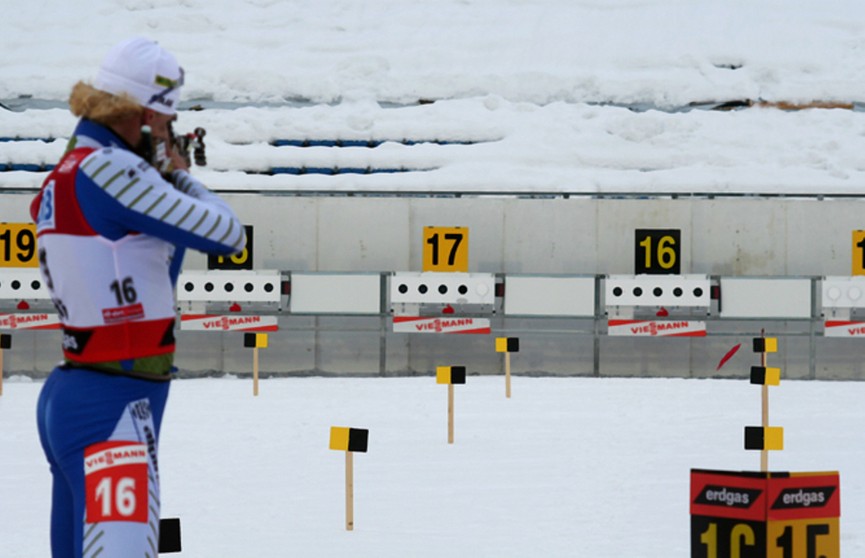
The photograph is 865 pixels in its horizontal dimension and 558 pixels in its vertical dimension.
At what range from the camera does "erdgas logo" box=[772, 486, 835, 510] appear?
14.4ft

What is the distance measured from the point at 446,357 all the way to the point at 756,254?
4469 mm

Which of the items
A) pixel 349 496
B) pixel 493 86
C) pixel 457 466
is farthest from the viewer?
pixel 493 86

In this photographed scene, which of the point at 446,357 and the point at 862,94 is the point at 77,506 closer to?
the point at 446,357

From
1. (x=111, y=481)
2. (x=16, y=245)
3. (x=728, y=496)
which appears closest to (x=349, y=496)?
(x=728, y=496)

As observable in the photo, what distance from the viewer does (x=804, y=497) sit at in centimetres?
446

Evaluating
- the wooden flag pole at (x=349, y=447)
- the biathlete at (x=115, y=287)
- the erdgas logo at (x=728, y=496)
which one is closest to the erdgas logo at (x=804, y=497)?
the erdgas logo at (x=728, y=496)

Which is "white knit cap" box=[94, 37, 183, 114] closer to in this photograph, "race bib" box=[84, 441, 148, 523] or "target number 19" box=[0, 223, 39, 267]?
"race bib" box=[84, 441, 148, 523]

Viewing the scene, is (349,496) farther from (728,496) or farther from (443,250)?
(443,250)

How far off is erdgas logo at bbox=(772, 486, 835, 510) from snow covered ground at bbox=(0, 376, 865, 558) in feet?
6.27

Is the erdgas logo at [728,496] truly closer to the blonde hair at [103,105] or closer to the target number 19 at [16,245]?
the blonde hair at [103,105]

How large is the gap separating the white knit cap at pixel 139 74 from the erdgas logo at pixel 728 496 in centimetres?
234

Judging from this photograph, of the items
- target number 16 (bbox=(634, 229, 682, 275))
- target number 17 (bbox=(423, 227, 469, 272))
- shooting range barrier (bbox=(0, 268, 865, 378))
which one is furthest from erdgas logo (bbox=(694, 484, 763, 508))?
target number 16 (bbox=(634, 229, 682, 275))

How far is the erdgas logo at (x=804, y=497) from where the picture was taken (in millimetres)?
4387

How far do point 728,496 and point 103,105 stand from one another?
2.49m
